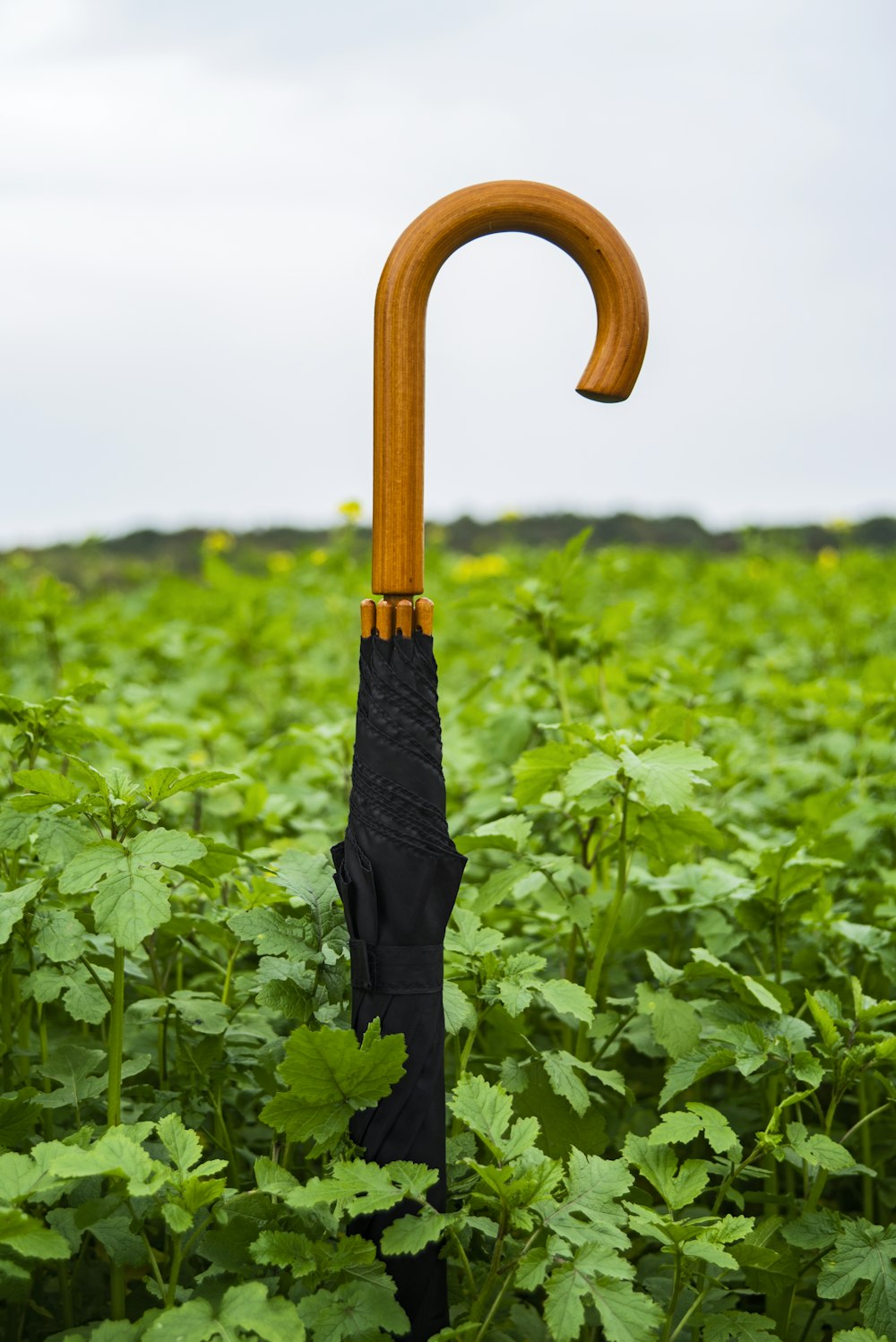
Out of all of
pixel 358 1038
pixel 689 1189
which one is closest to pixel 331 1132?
pixel 358 1038

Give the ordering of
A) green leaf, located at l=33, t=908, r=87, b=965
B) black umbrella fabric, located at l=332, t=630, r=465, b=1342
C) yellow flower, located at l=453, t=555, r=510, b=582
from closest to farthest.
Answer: black umbrella fabric, located at l=332, t=630, r=465, b=1342 → green leaf, located at l=33, t=908, r=87, b=965 → yellow flower, located at l=453, t=555, r=510, b=582

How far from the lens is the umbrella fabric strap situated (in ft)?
4.16

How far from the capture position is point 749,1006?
158 centimetres

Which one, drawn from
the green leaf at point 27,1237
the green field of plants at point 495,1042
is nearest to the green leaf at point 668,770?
the green field of plants at point 495,1042

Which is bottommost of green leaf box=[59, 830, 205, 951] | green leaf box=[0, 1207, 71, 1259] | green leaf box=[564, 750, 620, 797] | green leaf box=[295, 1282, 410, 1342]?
green leaf box=[295, 1282, 410, 1342]

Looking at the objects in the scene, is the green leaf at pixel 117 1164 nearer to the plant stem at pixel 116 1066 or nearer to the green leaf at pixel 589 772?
the plant stem at pixel 116 1066

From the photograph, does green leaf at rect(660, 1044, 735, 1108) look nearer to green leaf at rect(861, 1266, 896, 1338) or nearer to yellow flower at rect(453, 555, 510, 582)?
green leaf at rect(861, 1266, 896, 1338)

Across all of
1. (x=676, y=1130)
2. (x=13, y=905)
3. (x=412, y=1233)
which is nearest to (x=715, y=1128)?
(x=676, y=1130)

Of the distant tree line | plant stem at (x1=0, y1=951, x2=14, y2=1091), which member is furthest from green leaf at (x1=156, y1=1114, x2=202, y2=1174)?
the distant tree line

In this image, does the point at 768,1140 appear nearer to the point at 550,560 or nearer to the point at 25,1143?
the point at 25,1143

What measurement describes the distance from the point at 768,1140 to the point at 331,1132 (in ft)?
1.65

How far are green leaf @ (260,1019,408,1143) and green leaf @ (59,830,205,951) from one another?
189 mm

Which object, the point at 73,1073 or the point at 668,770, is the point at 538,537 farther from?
the point at 73,1073

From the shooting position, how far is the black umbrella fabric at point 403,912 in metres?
1.26
